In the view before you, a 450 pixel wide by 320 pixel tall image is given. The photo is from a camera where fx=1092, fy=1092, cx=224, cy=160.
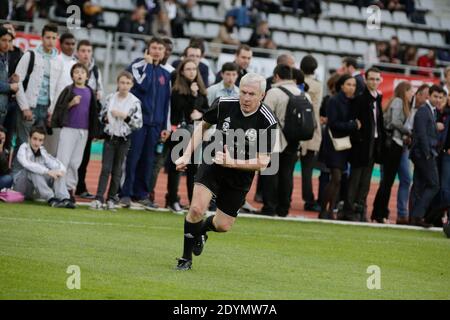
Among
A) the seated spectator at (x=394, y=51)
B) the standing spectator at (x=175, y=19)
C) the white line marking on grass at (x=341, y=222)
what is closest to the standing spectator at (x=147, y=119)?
the white line marking on grass at (x=341, y=222)

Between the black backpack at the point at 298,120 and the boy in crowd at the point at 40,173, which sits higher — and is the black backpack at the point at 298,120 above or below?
above

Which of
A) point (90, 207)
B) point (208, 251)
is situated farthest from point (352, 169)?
point (208, 251)

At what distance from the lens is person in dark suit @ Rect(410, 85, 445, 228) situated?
17.2 meters

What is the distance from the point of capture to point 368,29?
3381cm

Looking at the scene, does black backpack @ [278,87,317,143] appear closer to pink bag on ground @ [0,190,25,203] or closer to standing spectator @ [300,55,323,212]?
standing spectator @ [300,55,323,212]

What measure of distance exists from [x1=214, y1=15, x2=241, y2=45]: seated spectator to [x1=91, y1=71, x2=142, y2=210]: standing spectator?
41.0 ft

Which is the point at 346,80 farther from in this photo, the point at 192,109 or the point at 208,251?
the point at 208,251

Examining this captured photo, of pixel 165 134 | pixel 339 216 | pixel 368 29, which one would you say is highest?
pixel 368 29

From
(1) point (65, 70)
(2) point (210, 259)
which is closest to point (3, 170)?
(1) point (65, 70)

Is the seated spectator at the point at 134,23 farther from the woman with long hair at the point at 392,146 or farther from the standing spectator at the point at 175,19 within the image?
the woman with long hair at the point at 392,146

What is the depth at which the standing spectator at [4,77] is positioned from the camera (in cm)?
1567

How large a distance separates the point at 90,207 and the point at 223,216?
17.6ft

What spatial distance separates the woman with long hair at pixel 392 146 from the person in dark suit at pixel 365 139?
0.41 m

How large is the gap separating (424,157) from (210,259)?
6.76m
